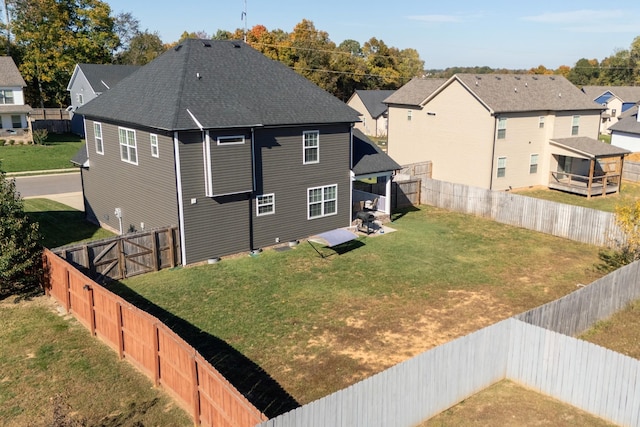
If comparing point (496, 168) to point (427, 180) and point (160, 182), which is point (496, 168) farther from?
point (160, 182)

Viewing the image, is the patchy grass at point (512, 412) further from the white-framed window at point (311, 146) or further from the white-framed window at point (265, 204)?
the white-framed window at point (311, 146)

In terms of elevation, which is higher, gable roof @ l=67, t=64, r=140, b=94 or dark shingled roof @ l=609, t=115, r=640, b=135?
gable roof @ l=67, t=64, r=140, b=94

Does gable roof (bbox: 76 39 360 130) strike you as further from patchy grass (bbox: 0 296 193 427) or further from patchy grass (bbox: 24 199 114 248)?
patchy grass (bbox: 0 296 193 427)

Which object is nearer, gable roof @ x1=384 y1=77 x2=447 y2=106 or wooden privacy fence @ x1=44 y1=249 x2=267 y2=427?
wooden privacy fence @ x1=44 y1=249 x2=267 y2=427

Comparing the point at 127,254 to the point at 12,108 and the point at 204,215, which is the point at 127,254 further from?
the point at 12,108

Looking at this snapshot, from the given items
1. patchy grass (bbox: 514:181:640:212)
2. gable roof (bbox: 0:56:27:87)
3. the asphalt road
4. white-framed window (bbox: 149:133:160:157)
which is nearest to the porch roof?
patchy grass (bbox: 514:181:640:212)

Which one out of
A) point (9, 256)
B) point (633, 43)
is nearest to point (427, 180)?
point (9, 256)
